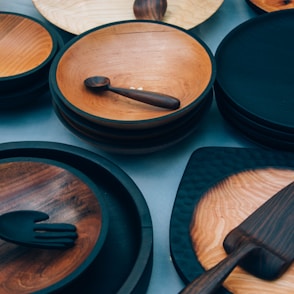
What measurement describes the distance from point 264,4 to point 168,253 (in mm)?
657

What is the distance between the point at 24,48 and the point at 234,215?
1.76 ft

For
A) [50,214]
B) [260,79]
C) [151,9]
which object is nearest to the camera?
[50,214]

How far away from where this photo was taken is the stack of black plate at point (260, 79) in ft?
2.45

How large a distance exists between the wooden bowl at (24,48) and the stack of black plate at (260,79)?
0.31 meters

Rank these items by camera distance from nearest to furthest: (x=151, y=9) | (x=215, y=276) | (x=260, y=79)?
1. (x=215, y=276)
2. (x=260, y=79)
3. (x=151, y=9)

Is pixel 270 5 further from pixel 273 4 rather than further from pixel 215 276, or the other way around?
pixel 215 276

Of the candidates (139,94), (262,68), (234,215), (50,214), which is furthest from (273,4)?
(50,214)

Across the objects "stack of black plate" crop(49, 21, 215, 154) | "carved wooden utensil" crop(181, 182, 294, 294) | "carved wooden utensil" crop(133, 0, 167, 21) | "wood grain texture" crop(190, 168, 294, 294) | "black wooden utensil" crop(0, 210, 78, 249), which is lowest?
"wood grain texture" crop(190, 168, 294, 294)

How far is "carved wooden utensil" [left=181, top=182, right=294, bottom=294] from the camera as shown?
1.82ft

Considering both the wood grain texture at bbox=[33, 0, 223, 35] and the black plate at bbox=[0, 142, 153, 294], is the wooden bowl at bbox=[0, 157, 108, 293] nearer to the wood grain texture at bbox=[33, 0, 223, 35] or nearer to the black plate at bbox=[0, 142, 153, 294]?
the black plate at bbox=[0, 142, 153, 294]

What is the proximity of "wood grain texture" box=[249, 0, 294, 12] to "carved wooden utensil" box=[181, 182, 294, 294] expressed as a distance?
22.1 inches

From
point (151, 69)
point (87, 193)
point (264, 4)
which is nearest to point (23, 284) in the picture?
point (87, 193)

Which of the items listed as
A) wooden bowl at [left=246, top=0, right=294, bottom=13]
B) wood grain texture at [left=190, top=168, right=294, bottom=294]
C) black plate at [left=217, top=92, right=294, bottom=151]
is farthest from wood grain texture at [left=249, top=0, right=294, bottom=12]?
wood grain texture at [left=190, top=168, right=294, bottom=294]

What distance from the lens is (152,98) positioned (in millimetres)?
740
